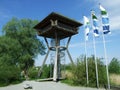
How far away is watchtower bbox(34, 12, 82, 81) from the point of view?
40438 mm

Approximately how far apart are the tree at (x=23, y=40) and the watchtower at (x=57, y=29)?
1032 centimetres

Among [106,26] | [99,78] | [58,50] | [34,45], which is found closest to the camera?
[106,26]

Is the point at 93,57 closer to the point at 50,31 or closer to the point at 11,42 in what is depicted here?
the point at 50,31

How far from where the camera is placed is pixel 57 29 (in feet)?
137

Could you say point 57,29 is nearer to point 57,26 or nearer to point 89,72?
point 57,26

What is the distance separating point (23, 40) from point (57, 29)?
16.4 m

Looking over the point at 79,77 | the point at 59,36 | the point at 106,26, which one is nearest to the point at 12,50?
the point at 59,36

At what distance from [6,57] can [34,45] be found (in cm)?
855

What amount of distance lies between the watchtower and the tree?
406 inches

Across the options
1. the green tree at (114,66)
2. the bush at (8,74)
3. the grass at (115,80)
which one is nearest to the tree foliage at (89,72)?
the grass at (115,80)

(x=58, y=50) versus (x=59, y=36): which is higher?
(x=59, y=36)

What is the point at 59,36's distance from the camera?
44812mm

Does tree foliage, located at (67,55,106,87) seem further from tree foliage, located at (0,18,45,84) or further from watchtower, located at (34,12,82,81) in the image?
tree foliage, located at (0,18,45,84)

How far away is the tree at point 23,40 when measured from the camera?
54.3 meters
